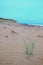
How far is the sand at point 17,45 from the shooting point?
5055mm

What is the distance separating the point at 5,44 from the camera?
20.0 ft

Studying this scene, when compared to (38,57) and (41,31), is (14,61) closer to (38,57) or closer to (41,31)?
(38,57)

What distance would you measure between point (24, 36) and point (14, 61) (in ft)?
7.09

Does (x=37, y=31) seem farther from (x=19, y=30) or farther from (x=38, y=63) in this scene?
(x=38, y=63)

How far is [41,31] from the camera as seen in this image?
26.2 ft

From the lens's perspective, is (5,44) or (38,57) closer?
(38,57)

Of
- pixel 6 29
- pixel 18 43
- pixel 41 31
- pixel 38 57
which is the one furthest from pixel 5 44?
pixel 41 31

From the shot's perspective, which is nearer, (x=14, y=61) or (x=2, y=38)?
(x=14, y=61)

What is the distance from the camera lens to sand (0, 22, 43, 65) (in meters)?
5.06

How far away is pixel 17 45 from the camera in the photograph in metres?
6.15

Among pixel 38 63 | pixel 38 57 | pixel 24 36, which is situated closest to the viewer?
pixel 38 63

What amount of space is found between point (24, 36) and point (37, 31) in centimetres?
112

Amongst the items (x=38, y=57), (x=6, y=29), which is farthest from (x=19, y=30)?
(x=38, y=57)

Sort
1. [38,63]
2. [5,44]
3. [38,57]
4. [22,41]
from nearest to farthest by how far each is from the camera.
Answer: [38,63], [38,57], [5,44], [22,41]
